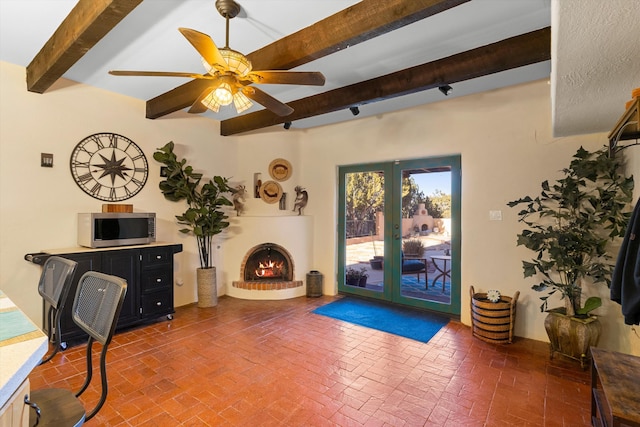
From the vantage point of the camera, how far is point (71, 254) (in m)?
2.88

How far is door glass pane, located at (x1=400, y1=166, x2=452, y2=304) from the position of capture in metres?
3.96

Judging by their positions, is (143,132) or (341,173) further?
(341,173)

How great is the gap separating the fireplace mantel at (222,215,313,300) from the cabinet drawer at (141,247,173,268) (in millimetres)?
1192

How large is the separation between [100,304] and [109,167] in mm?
2895

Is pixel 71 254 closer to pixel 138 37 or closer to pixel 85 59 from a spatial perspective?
pixel 85 59

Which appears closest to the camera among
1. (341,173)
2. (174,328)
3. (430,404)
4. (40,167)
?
(430,404)

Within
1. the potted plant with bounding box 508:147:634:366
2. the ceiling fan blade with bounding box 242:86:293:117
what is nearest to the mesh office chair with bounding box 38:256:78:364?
the ceiling fan blade with bounding box 242:86:293:117

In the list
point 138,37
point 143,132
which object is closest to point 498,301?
point 138,37

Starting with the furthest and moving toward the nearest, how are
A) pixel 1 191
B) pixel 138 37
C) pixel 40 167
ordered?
pixel 40 167, pixel 1 191, pixel 138 37

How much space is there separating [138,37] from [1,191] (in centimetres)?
203

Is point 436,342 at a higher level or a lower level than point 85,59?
A: lower

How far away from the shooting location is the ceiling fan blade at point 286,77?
2.06 meters

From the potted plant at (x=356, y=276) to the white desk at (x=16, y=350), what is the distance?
13.2ft

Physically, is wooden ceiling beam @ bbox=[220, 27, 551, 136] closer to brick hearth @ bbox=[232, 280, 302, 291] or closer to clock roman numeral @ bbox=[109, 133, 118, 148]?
clock roman numeral @ bbox=[109, 133, 118, 148]
